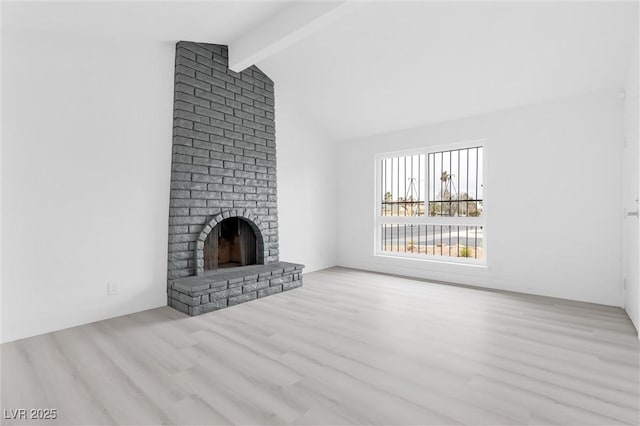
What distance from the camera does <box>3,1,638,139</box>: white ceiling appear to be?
258cm

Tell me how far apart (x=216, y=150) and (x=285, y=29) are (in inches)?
57.5

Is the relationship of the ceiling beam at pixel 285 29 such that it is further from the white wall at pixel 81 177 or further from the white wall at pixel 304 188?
the white wall at pixel 304 188

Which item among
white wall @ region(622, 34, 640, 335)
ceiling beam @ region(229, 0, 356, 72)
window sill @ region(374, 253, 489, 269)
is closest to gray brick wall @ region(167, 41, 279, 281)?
ceiling beam @ region(229, 0, 356, 72)

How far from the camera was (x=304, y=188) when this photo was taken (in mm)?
4973

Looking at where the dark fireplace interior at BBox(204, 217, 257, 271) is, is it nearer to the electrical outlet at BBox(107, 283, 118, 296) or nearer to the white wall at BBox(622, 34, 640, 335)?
the electrical outlet at BBox(107, 283, 118, 296)

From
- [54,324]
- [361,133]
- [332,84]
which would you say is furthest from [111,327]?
[361,133]

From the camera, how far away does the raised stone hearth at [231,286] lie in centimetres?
307

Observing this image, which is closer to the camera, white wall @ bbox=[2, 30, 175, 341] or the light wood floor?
the light wood floor

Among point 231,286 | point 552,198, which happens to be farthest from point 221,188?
point 552,198

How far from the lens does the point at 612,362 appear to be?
6.90 ft

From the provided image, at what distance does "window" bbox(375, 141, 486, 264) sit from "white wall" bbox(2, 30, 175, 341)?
10.7ft

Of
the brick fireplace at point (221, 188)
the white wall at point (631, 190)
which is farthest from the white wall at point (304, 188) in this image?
the white wall at point (631, 190)

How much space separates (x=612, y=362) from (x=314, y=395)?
77.2 inches

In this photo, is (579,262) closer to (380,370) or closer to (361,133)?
(380,370)
